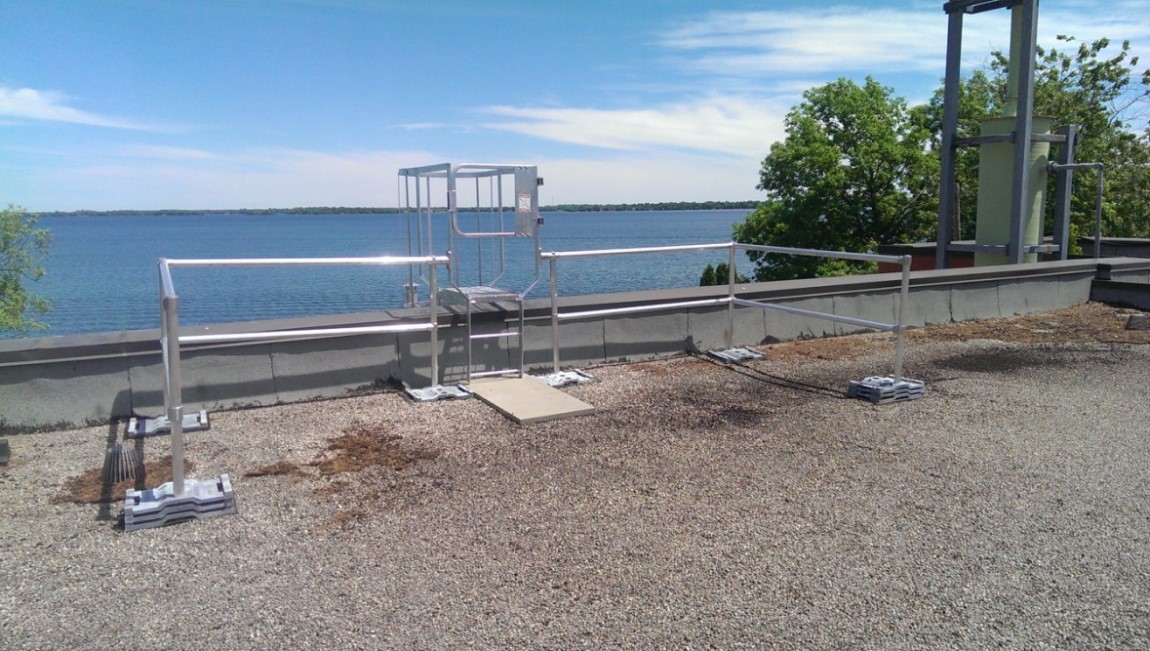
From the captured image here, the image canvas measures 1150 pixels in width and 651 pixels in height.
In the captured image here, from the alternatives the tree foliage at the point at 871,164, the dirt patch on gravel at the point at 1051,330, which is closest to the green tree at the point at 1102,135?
the tree foliage at the point at 871,164

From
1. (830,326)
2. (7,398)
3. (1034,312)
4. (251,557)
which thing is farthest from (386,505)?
(1034,312)

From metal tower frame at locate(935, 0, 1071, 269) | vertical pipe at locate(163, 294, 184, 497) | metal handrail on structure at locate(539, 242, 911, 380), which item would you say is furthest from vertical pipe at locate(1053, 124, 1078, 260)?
vertical pipe at locate(163, 294, 184, 497)

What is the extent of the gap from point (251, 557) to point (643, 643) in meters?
1.92

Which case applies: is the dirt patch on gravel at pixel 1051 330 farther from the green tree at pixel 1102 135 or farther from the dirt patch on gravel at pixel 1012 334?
the green tree at pixel 1102 135

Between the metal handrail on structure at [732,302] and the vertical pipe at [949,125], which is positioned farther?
the vertical pipe at [949,125]

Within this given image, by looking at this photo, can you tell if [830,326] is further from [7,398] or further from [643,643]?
[7,398]

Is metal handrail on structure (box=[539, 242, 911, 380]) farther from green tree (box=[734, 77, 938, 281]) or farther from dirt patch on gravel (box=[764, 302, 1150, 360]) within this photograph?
green tree (box=[734, 77, 938, 281])

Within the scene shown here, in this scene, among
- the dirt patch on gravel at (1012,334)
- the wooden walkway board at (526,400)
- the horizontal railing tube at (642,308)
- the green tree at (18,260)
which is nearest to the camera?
the wooden walkway board at (526,400)

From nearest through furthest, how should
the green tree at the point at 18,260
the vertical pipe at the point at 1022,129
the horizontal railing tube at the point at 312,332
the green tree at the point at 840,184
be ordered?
1. the horizontal railing tube at the point at 312,332
2. the vertical pipe at the point at 1022,129
3. the green tree at the point at 18,260
4. the green tree at the point at 840,184

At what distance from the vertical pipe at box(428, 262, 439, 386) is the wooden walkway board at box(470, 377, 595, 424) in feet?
1.05

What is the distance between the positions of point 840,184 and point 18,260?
29921 millimetres

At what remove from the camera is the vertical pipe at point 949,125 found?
1426cm

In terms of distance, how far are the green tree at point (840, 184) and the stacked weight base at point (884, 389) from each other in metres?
27.9

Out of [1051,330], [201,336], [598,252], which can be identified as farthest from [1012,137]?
[201,336]
